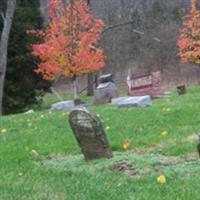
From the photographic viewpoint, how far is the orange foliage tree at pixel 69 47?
26.6 m

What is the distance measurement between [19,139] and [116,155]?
3286 mm

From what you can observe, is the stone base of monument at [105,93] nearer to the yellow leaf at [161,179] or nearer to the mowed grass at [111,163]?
the mowed grass at [111,163]

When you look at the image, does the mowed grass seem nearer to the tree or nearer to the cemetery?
the cemetery

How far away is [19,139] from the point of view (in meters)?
11.1

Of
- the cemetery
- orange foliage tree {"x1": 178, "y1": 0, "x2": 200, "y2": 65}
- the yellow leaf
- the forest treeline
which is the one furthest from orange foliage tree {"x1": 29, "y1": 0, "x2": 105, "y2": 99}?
the yellow leaf

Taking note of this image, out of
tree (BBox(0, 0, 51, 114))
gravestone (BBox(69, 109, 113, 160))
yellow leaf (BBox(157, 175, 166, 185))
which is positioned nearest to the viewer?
yellow leaf (BBox(157, 175, 166, 185))

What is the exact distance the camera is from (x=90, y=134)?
7.92 m

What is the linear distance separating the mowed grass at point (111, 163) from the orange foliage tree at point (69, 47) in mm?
13919

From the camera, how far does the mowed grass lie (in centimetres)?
612

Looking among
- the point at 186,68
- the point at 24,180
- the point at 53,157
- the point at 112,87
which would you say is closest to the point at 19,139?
the point at 53,157

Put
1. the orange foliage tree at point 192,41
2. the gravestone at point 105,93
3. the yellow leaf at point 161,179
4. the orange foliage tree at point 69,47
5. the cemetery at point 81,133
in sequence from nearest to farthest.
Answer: the yellow leaf at point 161,179 < the cemetery at point 81,133 < the gravestone at point 105,93 < the orange foliage tree at point 69,47 < the orange foliage tree at point 192,41

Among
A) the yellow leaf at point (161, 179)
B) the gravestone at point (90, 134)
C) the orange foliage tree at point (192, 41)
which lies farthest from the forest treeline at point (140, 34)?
the yellow leaf at point (161, 179)

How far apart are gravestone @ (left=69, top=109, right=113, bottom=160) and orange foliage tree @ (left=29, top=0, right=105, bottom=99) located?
18414mm

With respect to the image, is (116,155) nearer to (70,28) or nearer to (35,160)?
(35,160)
